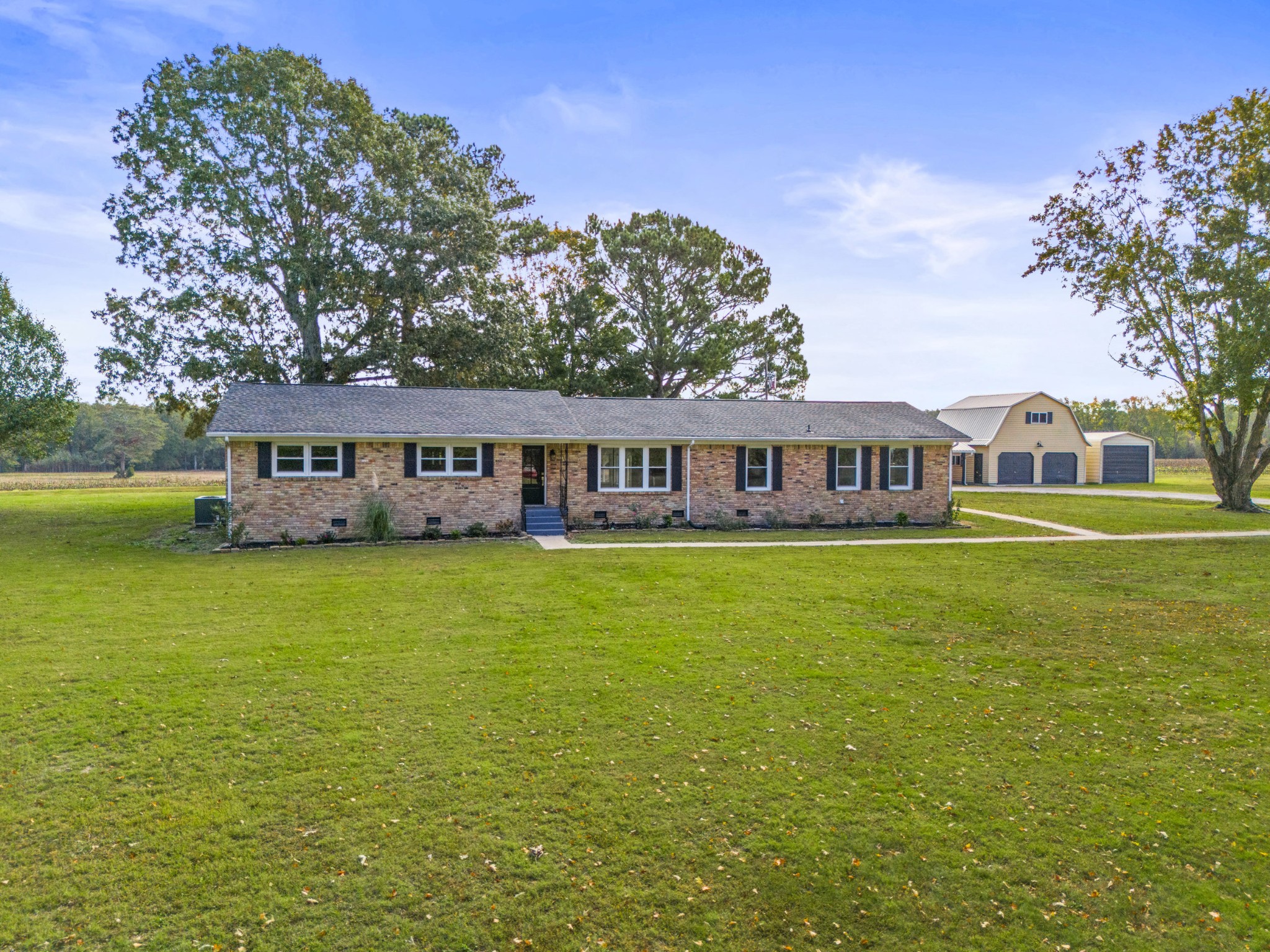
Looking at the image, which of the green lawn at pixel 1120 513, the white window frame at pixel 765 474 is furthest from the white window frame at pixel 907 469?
the green lawn at pixel 1120 513

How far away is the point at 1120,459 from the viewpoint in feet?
135

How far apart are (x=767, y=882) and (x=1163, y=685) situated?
19.1 feet

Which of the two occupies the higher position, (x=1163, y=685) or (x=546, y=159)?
(x=546, y=159)

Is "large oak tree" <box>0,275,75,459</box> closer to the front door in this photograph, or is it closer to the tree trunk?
the front door

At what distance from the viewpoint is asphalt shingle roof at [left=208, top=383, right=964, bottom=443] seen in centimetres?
1827

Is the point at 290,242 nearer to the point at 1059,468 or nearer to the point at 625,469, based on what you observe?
the point at 625,469

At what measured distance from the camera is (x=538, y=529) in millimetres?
19234

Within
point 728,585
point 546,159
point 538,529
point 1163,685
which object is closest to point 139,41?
point 546,159

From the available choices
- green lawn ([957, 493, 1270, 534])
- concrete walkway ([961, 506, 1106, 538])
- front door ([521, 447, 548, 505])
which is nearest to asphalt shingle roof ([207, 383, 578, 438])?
front door ([521, 447, 548, 505])

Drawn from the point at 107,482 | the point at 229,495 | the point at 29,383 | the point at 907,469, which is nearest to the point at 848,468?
the point at 907,469

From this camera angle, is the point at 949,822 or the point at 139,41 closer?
the point at 949,822

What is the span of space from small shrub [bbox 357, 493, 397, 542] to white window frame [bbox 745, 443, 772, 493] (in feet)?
33.3

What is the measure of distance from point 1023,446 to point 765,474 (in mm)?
24607

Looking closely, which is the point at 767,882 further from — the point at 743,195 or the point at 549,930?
the point at 743,195
